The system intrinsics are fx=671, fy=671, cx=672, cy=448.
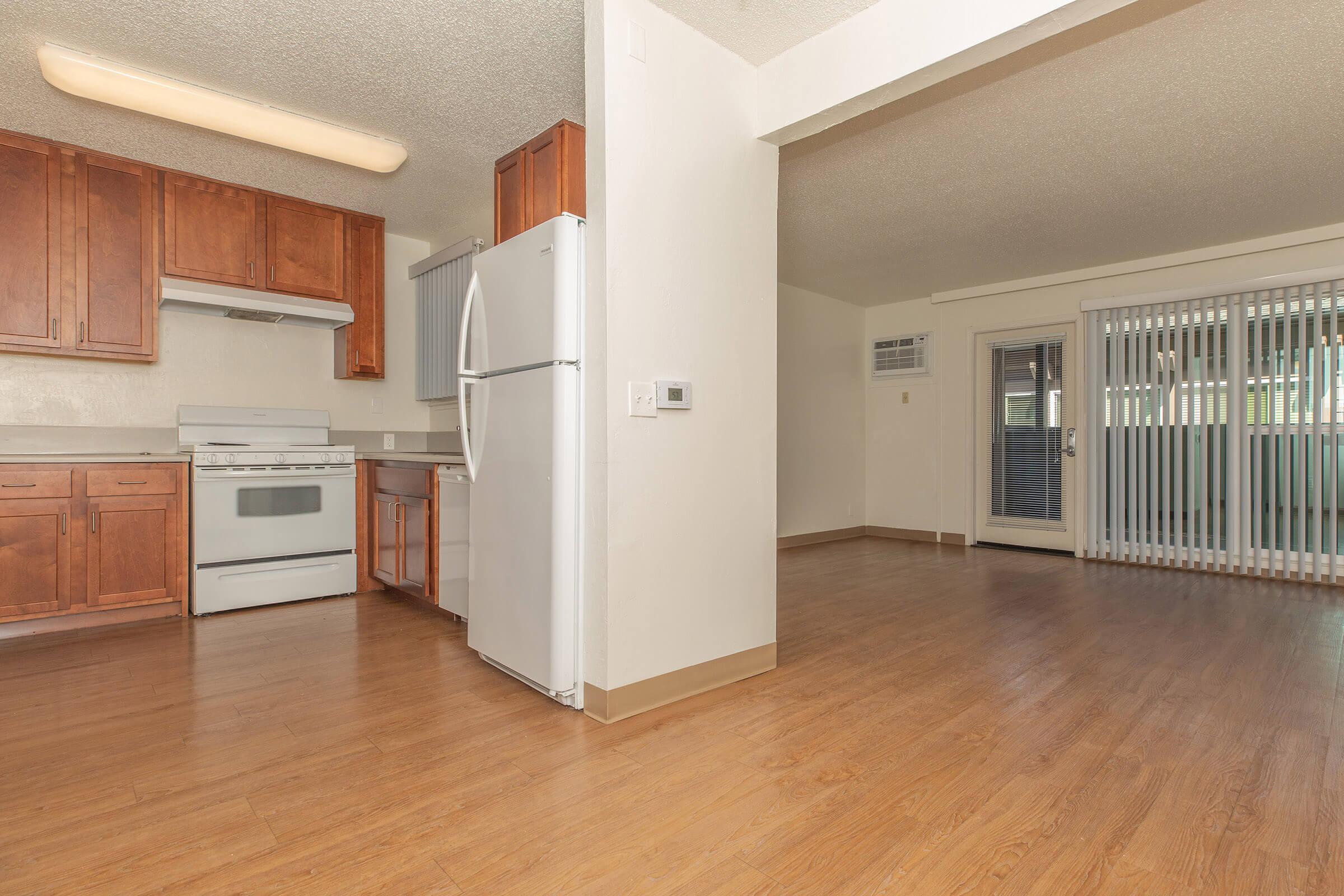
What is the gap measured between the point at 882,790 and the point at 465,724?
1341mm

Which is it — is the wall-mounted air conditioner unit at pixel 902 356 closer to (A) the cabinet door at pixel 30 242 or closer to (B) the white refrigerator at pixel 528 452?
(B) the white refrigerator at pixel 528 452

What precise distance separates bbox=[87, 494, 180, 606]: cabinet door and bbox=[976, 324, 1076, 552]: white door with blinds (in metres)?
6.33

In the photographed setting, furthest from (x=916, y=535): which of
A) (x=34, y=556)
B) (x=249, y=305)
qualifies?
(x=34, y=556)

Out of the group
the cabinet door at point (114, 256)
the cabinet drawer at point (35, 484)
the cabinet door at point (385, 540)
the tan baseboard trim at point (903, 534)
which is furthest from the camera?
the tan baseboard trim at point (903, 534)

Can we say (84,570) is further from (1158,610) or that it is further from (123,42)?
(1158,610)

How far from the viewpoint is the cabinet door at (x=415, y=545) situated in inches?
144

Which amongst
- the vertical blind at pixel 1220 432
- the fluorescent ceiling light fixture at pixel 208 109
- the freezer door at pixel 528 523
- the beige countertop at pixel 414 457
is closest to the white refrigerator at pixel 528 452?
the freezer door at pixel 528 523

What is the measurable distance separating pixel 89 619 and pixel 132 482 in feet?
2.35

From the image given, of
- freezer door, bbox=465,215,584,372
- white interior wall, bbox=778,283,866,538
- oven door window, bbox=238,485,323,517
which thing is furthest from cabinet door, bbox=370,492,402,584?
white interior wall, bbox=778,283,866,538

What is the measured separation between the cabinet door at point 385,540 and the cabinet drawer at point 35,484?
146cm

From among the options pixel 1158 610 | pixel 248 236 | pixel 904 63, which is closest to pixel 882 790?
pixel 904 63

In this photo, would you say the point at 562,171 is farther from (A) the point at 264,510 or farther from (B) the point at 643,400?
(A) the point at 264,510

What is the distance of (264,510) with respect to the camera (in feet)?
12.6

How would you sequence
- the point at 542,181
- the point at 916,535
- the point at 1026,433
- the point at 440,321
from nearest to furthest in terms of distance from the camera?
the point at 542,181
the point at 440,321
the point at 1026,433
the point at 916,535
